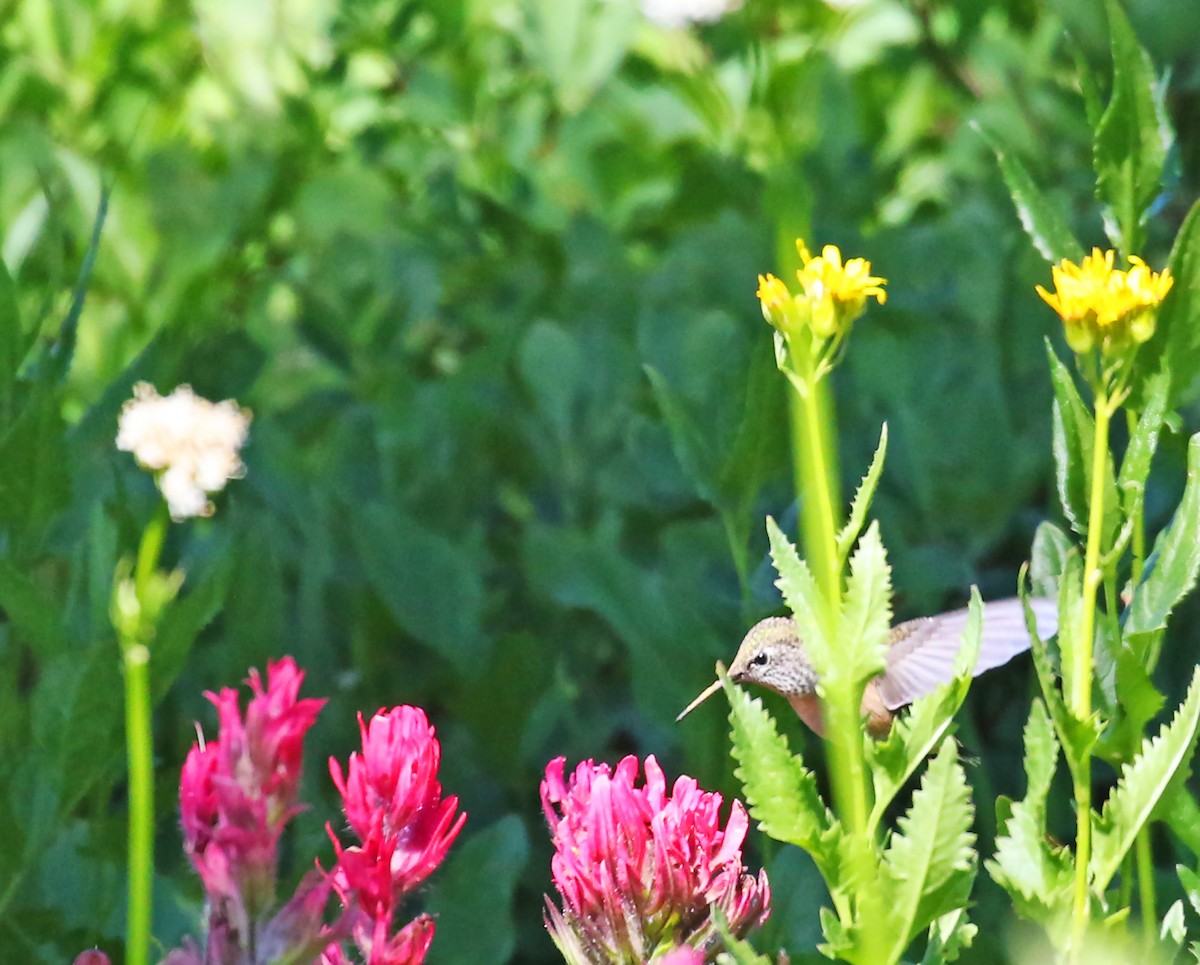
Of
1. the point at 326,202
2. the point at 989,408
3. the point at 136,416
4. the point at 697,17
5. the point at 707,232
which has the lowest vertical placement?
the point at 136,416

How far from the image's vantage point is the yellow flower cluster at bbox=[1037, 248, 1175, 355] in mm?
761

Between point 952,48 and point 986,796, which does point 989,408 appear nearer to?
point 986,796

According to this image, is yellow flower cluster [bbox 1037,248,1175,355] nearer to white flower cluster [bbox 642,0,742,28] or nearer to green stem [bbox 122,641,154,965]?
green stem [bbox 122,641,154,965]

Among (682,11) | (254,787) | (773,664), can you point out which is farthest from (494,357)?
(254,787)

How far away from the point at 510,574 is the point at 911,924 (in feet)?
4.29

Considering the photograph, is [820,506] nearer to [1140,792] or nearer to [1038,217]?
[1140,792]

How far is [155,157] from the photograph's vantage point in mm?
2180

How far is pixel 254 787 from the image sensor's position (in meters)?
0.65

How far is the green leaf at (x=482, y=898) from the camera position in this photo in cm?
125

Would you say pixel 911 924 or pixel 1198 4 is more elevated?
pixel 1198 4

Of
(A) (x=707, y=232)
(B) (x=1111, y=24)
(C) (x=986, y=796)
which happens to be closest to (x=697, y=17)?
(A) (x=707, y=232)

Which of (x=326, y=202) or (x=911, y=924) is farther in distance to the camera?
(x=326, y=202)

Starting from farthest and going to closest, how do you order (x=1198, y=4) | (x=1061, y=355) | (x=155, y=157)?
1. (x=155, y=157)
2. (x=1198, y=4)
3. (x=1061, y=355)

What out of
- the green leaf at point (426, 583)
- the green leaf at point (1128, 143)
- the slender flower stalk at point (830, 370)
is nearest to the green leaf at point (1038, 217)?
the green leaf at point (1128, 143)
